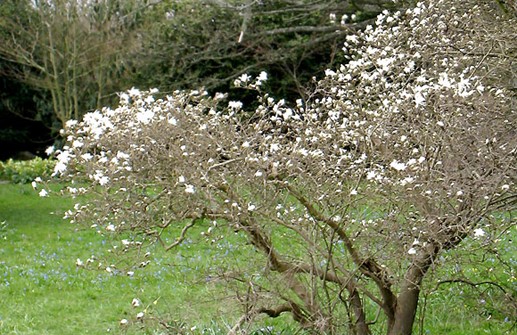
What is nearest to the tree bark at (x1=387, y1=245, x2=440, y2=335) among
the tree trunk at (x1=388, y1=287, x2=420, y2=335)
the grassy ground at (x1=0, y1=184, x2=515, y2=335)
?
Result: the tree trunk at (x1=388, y1=287, x2=420, y2=335)

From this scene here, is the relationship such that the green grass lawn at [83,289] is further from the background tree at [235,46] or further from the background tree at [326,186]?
the background tree at [235,46]

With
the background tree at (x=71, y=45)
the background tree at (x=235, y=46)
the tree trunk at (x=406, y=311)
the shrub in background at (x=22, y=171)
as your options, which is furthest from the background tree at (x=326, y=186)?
the background tree at (x=71, y=45)

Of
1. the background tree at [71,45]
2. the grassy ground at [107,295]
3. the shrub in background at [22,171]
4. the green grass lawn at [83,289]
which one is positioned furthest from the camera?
the background tree at [71,45]

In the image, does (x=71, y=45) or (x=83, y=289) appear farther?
(x=71, y=45)

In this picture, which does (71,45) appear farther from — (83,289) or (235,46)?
(83,289)

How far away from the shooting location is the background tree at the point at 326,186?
4344mm

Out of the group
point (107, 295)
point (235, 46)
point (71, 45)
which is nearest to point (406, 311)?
point (107, 295)

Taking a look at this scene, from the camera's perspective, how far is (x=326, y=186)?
4.74 m

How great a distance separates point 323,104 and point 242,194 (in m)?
1.58

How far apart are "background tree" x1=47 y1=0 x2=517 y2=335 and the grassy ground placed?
446 millimetres

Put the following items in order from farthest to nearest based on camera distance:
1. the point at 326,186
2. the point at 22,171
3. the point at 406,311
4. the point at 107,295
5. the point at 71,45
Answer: the point at 71,45 < the point at 22,171 < the point at 107,295 < the point at 406,311 < the point at 326,186

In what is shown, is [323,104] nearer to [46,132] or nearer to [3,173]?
[3,173]

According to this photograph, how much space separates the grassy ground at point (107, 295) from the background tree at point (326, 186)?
45 cm

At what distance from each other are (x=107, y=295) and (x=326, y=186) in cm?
403
